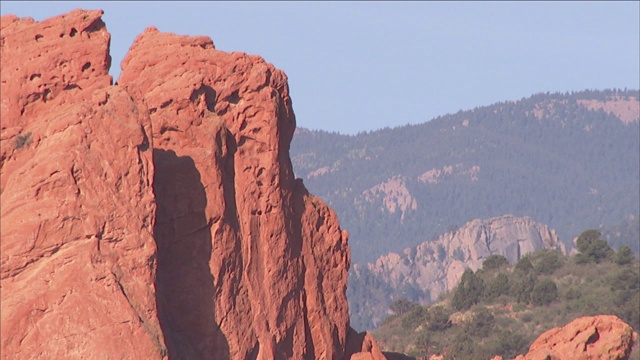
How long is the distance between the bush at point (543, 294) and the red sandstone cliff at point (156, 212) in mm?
47390

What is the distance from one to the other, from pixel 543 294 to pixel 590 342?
42983 millimetres

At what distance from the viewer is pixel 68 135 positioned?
18031mm

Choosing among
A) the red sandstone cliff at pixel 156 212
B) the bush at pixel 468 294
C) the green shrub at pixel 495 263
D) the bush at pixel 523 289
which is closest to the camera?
the red sandstone cliff at pixel 156 212

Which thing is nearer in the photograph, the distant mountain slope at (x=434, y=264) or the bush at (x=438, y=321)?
the bush at (x=438, y=321)

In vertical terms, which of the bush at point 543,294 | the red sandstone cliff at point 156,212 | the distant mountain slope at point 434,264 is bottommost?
the distant mountain slope at point 434,264

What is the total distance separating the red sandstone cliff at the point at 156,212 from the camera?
17.5m

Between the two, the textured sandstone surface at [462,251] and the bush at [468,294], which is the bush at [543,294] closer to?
the bush at [468,294]

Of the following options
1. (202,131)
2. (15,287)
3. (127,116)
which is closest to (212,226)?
(202,131)

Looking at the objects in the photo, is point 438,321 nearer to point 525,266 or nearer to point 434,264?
point 525,266

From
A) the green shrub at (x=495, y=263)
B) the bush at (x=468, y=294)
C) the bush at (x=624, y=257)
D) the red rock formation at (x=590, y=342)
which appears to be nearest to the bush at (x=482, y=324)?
the bush at (x=468, y=294)

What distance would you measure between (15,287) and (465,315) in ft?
183

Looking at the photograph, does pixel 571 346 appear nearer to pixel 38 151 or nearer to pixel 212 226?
pixel 212 226

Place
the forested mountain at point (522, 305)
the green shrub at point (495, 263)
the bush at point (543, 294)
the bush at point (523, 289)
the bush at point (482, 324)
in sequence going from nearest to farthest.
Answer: the forested mountain at point (522, 305) → the bush at point (482, 324) → the bush at point (543, 294) → the bush at point (523, 289) → the green shrub at point (495, 263)

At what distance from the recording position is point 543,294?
240 feet
